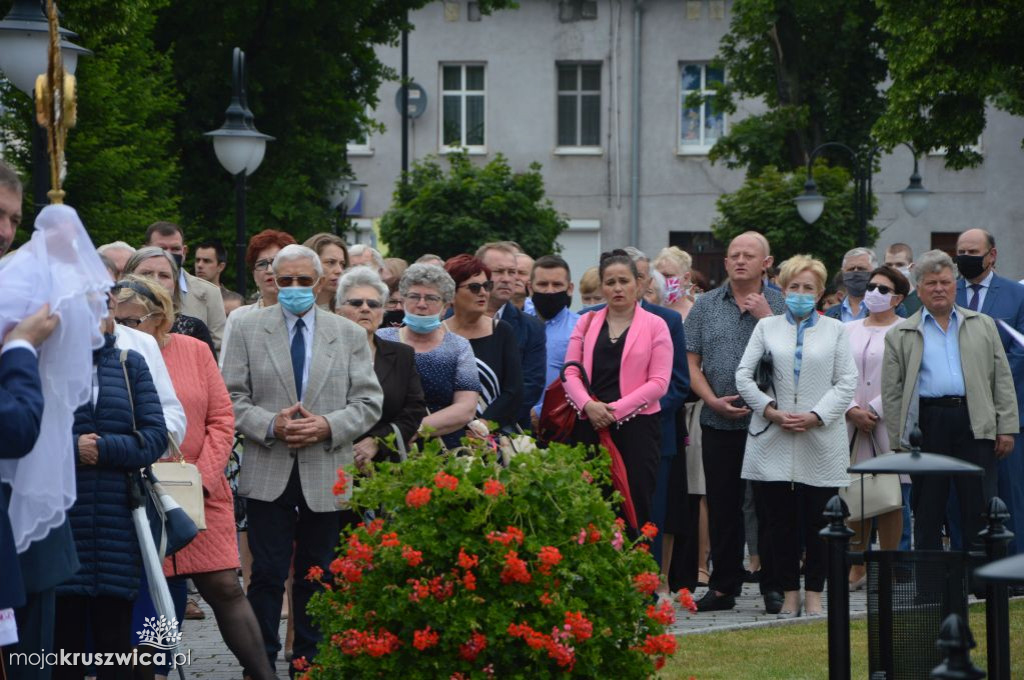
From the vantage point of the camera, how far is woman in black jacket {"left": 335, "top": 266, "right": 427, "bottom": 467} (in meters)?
8.39

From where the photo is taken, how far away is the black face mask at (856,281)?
13273 mm

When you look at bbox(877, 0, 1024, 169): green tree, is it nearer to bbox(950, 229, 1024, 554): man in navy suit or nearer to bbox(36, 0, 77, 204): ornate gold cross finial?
bbox(950, 229, 1024, 554): man in navy suit

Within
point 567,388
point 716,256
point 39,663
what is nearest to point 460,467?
point 39,663

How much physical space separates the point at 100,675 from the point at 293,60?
19163 millimetres

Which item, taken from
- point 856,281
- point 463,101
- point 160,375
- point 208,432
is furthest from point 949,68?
point 160,375

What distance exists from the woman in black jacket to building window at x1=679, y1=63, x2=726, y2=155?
102ft

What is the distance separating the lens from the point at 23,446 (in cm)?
454

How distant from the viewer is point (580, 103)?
3959cm

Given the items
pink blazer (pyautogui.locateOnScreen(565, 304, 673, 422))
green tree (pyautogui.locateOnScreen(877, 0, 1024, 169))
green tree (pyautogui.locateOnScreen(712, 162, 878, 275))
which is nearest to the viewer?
pink blazer (pyautogui.locateOnScreen(565, 304, 673, 422))

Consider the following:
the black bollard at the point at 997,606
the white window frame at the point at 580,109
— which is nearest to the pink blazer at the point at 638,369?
the black bollard at the point at 997,606

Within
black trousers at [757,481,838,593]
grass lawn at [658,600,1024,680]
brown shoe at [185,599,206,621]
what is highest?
black trousers at [757,481,838,593]

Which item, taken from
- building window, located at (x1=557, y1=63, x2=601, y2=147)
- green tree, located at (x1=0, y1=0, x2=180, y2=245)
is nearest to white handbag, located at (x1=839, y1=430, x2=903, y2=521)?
green tree, located at (x1=0, y1=0, x2=180, y2=245)

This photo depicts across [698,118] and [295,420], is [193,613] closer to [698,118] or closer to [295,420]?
[295,420]

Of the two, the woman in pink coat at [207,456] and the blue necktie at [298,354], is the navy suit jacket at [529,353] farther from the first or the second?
the woman in pink coat at [207,456]
